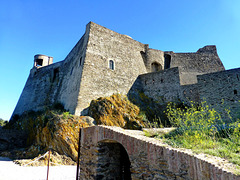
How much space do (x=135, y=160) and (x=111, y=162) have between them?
1.73 m

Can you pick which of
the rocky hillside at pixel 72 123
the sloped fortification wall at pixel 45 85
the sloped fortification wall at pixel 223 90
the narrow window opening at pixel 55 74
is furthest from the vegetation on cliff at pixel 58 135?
the narrow window opening at pixel 55 74

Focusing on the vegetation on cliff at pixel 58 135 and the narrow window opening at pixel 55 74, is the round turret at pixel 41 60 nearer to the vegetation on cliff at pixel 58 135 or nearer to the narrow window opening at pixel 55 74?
the narrow window opening at pixel 55 74

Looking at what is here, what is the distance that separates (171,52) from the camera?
2022 cm

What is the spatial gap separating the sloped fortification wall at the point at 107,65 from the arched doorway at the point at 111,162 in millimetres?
7046

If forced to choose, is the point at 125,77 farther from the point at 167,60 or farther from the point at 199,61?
the point at 199,61

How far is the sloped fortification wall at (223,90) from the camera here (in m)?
9.54

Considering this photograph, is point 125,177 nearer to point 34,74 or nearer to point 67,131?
point 67,131

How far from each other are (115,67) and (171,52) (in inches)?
350

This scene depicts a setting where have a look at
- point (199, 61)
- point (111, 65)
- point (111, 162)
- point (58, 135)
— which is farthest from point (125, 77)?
point (111, 162)

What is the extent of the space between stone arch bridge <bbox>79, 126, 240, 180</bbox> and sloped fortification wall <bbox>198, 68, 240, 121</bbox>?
7.69 meters

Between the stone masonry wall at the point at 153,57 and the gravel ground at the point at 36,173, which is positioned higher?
the stone masonry wall at the point at 153,57

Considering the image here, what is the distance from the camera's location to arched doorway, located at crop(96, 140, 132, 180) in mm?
5277

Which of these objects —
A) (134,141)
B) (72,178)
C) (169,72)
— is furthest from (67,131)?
(169,72)

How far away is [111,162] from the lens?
5.57 metres
